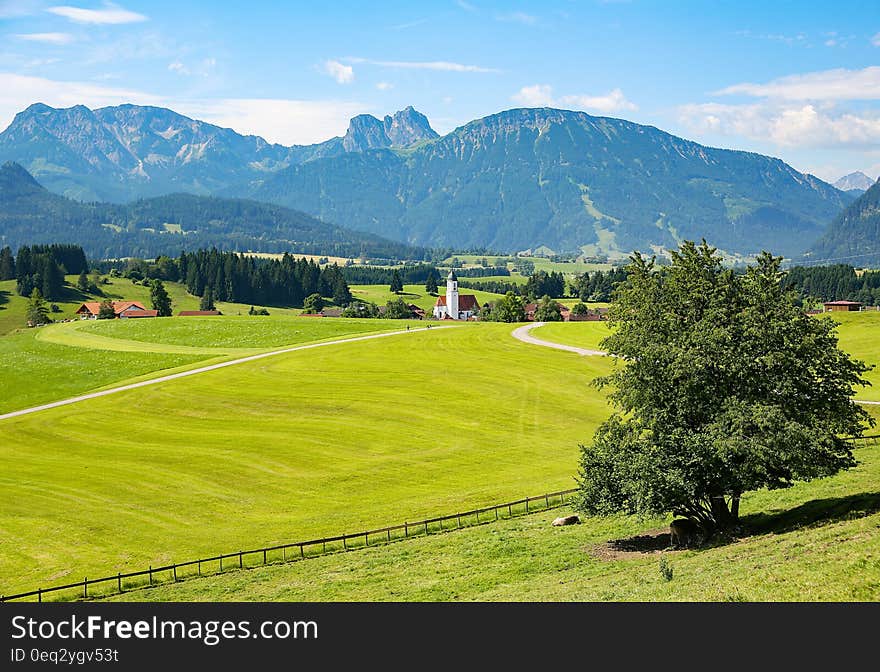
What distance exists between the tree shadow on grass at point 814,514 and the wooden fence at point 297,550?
14.6 m

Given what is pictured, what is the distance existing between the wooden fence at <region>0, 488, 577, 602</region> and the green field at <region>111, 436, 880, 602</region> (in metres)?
1.25

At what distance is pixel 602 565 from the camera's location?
33.2 m

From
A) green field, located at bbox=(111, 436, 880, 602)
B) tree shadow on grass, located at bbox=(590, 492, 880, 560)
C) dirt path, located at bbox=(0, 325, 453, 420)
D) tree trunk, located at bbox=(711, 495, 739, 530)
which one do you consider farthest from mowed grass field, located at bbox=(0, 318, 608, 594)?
tree trunk, located at bbox=(711, 495, 739, 530)

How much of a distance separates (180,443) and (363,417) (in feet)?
58.2

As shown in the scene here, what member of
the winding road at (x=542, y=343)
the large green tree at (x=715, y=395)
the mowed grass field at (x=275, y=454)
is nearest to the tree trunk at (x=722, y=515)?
the large green tree at (x=715, y=395)

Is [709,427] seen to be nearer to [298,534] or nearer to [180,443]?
[298,534]

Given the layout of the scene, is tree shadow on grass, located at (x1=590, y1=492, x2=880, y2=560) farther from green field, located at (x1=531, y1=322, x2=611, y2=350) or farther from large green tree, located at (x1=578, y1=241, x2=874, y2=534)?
green field, located at (x1=531, y1=322, x2=611, y2=350)

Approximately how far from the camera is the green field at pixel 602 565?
23.5m

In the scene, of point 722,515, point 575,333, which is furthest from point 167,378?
point 722,515

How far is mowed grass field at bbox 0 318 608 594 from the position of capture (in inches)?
1837

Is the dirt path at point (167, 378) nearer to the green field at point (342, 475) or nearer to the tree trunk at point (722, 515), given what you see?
the green field at point (342, 475)

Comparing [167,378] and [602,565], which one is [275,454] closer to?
[167,378]

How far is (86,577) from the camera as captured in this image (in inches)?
1529

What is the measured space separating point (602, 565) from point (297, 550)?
17001 millimetres
